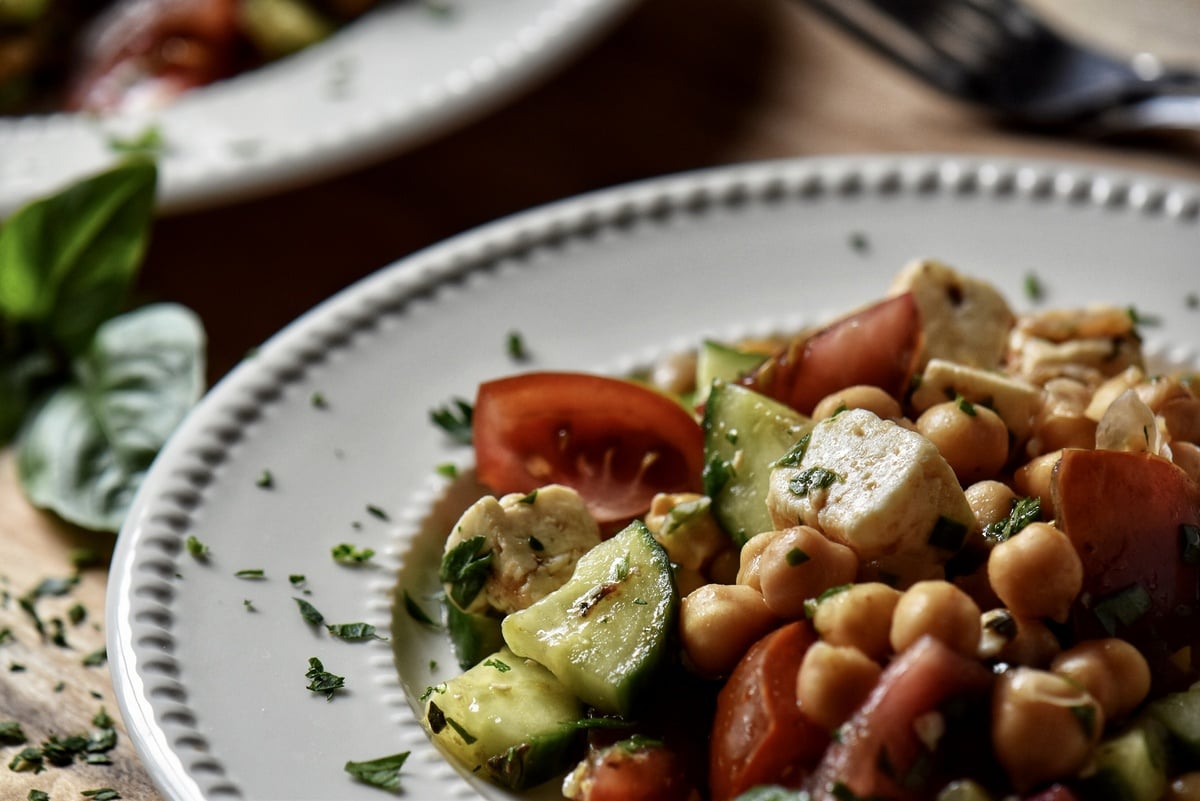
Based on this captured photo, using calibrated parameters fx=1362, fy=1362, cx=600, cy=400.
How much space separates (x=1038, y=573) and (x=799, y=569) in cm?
31

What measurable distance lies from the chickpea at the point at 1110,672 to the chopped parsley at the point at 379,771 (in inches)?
34.5

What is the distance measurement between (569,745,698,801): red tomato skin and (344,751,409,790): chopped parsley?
24cm

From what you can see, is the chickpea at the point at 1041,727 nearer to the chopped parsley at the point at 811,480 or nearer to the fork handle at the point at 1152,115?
the chopped parsley at the point at 811,480

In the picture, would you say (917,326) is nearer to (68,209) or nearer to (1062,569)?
(1062,569)

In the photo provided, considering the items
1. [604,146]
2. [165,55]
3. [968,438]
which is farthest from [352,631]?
[165,55]

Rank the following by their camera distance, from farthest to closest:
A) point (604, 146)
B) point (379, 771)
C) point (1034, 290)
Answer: point (604, 146) < point (1034, 290) < point (379, 771)

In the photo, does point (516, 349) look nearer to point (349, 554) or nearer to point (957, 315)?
point (349, 554)

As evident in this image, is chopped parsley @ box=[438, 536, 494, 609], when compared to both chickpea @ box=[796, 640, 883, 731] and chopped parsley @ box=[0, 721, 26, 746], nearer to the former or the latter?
chickpea @ box=[796, 640, 883, 731]

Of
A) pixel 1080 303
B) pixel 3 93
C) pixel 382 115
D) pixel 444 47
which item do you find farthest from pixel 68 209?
pixel 1080 303

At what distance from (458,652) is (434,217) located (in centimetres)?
168

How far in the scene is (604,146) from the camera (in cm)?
380

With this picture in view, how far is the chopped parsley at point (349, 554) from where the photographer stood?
7.25 ft

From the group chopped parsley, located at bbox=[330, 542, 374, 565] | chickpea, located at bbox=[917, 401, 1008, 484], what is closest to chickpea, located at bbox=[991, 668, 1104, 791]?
chickpea, located at bbox=[917, 401, 1008, 484]

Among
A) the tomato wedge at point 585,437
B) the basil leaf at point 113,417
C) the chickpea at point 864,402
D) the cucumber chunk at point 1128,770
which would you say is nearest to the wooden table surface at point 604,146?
the basil leaf at point 113,417
